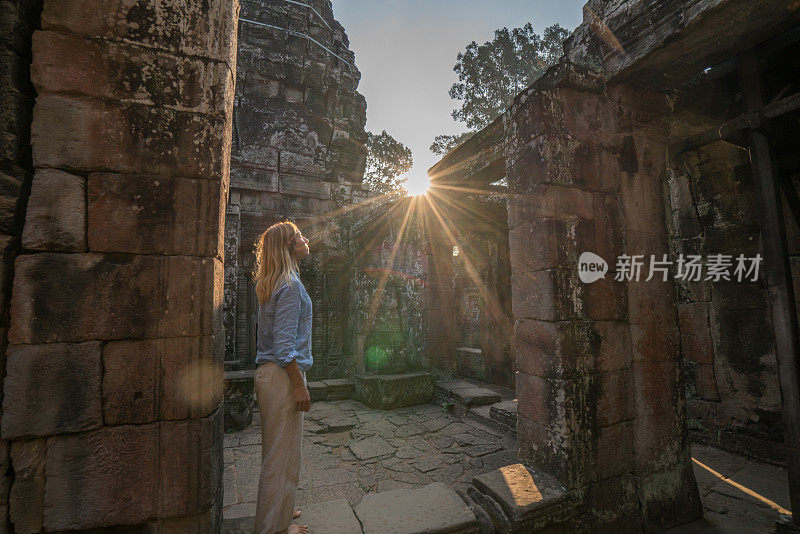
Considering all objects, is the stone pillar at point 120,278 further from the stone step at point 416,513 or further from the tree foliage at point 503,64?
the tree foliage at point 503,64

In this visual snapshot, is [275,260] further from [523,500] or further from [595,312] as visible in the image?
[595,312]

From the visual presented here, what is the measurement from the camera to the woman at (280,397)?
2.22 meters

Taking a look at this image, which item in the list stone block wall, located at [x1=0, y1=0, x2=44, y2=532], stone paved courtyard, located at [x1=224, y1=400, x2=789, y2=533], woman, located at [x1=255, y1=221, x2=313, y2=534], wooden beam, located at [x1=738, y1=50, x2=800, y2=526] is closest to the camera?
stone block wall, located at [x1=0, y1=0, x2=44, y2=532]

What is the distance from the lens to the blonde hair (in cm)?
252

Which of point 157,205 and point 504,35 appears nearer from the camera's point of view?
point 157,205

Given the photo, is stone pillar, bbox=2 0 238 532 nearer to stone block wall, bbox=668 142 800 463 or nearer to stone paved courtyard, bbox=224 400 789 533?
stone paved courtyard, bbox=224 400 789 533

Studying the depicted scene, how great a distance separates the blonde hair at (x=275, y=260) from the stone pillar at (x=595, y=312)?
1.95 m

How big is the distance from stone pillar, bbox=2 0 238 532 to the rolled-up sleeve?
368 mm

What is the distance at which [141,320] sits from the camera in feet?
6.09

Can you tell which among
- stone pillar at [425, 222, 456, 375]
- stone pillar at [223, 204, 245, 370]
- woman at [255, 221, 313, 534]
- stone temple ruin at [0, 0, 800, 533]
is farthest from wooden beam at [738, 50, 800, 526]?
stone pillar at [223, 204, 245, 370]

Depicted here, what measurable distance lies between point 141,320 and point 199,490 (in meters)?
0.96

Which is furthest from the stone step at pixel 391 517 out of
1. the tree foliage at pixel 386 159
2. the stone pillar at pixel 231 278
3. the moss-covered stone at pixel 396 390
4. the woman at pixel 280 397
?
the tree foliage at pixel 386 159

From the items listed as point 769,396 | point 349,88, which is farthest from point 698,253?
point 349,88

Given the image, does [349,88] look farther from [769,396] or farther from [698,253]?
[769,396]
